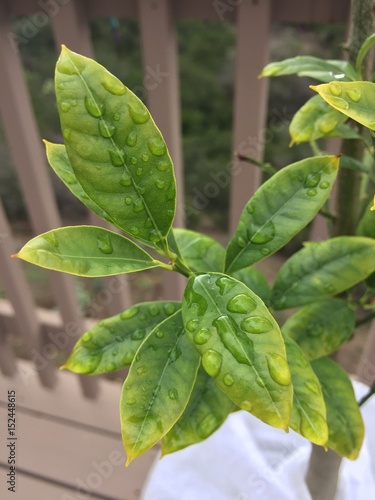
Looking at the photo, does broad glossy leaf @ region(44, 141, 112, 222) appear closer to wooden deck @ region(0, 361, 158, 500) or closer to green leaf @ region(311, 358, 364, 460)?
green leaf @ region(311, 358, 364, 460)

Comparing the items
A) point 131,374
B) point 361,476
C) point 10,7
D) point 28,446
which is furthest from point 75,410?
point 131,374

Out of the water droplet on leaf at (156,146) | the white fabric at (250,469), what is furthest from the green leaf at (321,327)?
the white fabric at (250,469)

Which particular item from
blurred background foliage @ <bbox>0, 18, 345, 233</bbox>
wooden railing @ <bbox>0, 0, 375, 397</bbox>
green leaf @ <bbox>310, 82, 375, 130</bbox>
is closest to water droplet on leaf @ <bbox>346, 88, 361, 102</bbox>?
green leaf @ <bbox>310, 82, 375, 130</bbox>

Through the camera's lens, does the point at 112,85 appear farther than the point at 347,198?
No

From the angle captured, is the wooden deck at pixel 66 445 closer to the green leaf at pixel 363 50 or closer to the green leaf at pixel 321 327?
the green leaf at pixel 321 327

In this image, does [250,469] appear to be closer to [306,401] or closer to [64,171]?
[306,401]

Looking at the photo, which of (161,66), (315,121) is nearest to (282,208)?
(315,121)

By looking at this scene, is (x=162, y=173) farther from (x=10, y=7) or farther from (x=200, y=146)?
(x=200, y=146)
